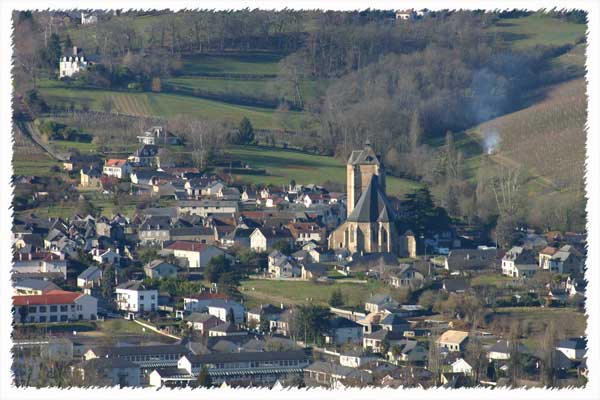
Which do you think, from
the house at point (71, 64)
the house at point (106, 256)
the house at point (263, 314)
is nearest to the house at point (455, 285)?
the house at point (263, 314)

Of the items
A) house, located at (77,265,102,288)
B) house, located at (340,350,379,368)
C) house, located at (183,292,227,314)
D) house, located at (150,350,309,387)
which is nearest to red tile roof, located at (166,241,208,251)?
house, located at (77,265,102,288)

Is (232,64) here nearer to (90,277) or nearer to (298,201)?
(298,201)

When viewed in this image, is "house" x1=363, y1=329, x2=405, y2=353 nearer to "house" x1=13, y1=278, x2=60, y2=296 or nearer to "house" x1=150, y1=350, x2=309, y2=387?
"house" x1=150, y1=350, x2=309, y2=387

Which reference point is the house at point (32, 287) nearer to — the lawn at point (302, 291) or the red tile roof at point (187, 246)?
the lawn at point (302, 291)

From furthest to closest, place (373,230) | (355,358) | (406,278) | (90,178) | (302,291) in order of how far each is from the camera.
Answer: (90,178) < (373,230) < (406,278) < (302,291) < (355,358)

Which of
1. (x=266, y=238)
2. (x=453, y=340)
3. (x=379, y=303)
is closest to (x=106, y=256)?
(x=266, y=238)

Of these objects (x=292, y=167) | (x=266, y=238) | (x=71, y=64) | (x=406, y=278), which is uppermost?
(x=71, y=64)
